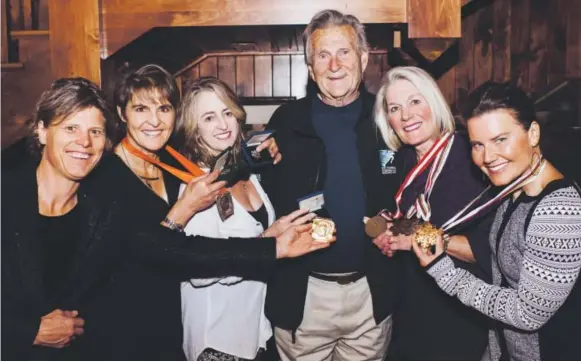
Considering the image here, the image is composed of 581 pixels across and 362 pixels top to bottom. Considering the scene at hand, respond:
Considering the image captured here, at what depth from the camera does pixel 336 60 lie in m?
2.24

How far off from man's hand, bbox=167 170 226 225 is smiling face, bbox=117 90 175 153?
0.82 ft

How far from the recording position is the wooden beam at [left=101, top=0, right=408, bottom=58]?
114 inches

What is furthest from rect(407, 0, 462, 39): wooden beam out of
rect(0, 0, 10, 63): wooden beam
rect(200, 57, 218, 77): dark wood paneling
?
rect(0, 0, 10, 63): wooden beam

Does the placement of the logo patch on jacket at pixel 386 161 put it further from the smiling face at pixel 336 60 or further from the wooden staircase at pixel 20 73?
the wooden staircase at pixel 20 73

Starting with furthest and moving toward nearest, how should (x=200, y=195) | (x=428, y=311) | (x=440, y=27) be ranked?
(x=440, y=27) < (x=428, y=311) < (x=200, y=195)

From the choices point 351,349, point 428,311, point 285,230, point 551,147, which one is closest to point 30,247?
point 285,230

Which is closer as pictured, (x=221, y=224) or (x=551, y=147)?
(x=221, y=224)

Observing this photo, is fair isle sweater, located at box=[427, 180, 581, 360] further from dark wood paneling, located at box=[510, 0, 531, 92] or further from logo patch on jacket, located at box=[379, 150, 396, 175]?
dark wood paneling, located at box=[510, 0, 531, 92]

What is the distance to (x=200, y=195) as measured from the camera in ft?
6.56

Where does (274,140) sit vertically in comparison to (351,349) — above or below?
above

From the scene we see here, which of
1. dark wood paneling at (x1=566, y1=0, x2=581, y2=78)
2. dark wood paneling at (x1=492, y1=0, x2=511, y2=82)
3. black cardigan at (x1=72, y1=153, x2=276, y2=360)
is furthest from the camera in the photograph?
dark wood paneling at (x1=492, y1=0, x2=511, y2=82)

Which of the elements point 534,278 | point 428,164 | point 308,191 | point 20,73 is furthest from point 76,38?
point 534,278

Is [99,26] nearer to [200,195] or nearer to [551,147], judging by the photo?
[200,195]

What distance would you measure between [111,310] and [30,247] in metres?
0.39
